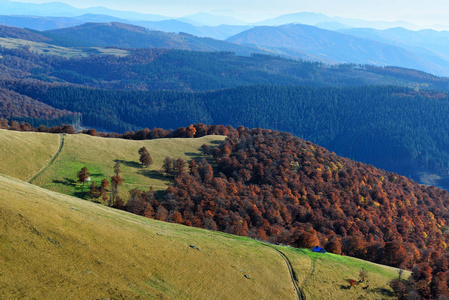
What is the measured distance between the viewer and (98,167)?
373ft

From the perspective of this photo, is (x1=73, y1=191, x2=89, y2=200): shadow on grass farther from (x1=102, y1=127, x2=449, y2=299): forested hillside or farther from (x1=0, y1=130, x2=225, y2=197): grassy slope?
(x1=102, y1=127, x2=449, y2=299): forested hillside

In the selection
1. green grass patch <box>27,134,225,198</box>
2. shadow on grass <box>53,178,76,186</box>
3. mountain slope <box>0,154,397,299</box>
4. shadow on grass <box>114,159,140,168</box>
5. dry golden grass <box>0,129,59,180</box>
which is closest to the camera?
mountain slope <box>0,154,397,299</box>

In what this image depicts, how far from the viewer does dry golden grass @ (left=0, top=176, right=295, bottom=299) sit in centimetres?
3884

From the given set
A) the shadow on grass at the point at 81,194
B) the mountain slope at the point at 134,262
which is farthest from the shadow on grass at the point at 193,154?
the mountain slope at the point at 134,262

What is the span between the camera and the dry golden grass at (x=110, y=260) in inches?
1529

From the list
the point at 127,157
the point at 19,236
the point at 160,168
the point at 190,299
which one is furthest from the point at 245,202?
the point at 19,236

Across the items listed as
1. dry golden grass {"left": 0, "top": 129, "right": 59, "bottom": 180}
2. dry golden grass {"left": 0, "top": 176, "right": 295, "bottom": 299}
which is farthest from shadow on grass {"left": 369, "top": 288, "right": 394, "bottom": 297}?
dry golden grass {"left": 0, "top": 129, "right": 59, "bottom": 180}

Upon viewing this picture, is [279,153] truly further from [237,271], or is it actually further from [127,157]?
[237,271]

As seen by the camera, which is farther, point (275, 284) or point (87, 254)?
point (275, 284)

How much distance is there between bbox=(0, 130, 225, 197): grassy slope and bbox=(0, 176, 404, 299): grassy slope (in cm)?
4120

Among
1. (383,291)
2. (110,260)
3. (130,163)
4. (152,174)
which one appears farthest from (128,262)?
(130,163)

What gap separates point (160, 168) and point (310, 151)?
76.1 meters

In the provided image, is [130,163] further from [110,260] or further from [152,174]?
[110,260]

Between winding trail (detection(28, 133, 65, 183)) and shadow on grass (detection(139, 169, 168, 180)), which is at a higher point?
winding trail (detection(28, 133, 65, 183))
